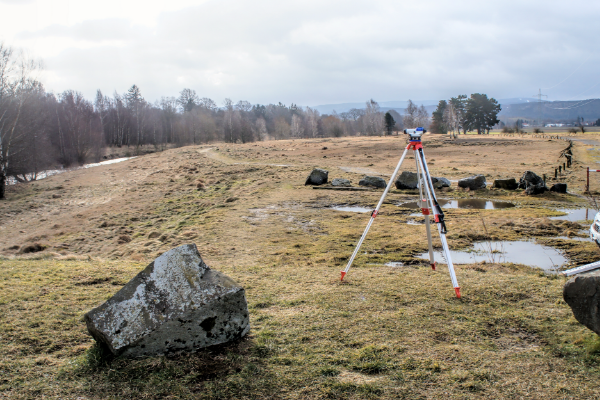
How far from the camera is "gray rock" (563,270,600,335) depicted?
4.55 meters

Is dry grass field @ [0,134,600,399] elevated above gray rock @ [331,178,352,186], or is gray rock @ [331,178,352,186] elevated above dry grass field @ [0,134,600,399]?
gray rock @ [331,178,352,186]

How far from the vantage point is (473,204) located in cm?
1719

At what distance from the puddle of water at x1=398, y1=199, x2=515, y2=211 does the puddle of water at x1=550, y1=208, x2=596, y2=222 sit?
2.05 m

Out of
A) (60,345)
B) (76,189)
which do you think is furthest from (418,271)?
(76,189)

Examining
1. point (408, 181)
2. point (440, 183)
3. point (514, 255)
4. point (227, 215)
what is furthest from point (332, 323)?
point (440, 183)

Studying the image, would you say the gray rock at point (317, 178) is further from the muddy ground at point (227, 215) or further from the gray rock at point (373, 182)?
the gray rock at point (373, 182)

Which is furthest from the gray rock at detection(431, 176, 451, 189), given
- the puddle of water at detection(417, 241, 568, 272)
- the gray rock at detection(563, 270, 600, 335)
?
the gray rock at detection(563, 270, 600, 335)

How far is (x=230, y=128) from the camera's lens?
9612 cm

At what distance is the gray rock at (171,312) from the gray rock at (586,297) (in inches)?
148

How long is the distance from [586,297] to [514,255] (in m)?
5.73

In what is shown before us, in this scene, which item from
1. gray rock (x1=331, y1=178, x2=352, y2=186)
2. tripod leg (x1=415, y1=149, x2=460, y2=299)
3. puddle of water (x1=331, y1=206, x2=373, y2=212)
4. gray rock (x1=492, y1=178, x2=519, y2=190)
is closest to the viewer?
tripod leg (x1=415, y1=149, x2=460, y2=299)

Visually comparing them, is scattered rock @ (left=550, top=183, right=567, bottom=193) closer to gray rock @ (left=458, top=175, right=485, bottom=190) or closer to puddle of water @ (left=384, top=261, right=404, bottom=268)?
gray rock @ (left=458, top=175, right=485, bottom=190)

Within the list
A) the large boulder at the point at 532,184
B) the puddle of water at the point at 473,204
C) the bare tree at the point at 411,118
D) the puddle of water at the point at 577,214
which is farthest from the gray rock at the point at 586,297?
the bare tree at the point at 411,118

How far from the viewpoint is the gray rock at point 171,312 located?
15.0 feet
